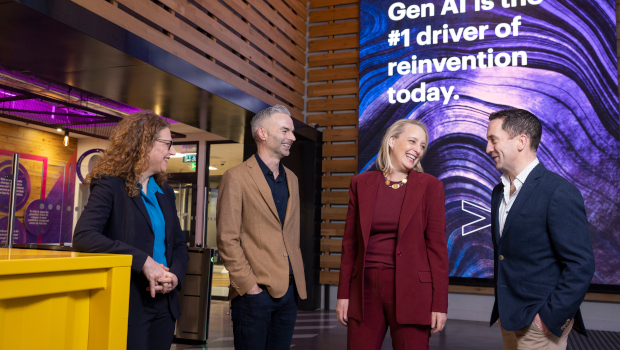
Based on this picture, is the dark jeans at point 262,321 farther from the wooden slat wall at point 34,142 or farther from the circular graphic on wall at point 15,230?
the wooden slat wall at point 34,142

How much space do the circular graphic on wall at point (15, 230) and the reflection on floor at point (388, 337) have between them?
1703mm

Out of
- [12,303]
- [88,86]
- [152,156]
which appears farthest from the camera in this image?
[88,86]

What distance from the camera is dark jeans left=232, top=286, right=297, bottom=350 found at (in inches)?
92.4

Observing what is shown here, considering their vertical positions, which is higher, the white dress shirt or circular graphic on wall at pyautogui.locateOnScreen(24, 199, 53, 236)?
the white dress shirt

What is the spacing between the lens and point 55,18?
3125mm

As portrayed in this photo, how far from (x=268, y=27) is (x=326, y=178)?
2368 millimetres

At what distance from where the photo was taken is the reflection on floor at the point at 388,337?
4.89 metres

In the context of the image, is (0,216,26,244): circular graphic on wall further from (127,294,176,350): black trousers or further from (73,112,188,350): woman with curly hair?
(127,294,176,350): black trousers

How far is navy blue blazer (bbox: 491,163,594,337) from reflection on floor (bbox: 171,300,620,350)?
3059 mm

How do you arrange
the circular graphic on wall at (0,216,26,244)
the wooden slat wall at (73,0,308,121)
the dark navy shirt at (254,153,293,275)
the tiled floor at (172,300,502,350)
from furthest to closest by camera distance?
the tiled floor at (172,300,502,350)
the wooden slat wall at (73,0,308,121)
the circular graphic on wall at (0,216,26,244)
the dark navy shirt at (254,153,293,275)

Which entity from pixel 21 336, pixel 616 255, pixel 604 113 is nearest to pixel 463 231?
pixel 616 255

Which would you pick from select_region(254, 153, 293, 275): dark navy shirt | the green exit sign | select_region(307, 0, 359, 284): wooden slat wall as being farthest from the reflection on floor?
the green exit sign

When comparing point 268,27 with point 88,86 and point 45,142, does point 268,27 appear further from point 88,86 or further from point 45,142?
point 45,142

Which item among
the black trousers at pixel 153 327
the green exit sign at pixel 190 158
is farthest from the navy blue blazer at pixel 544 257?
the green exit sign at pixel 190 158
